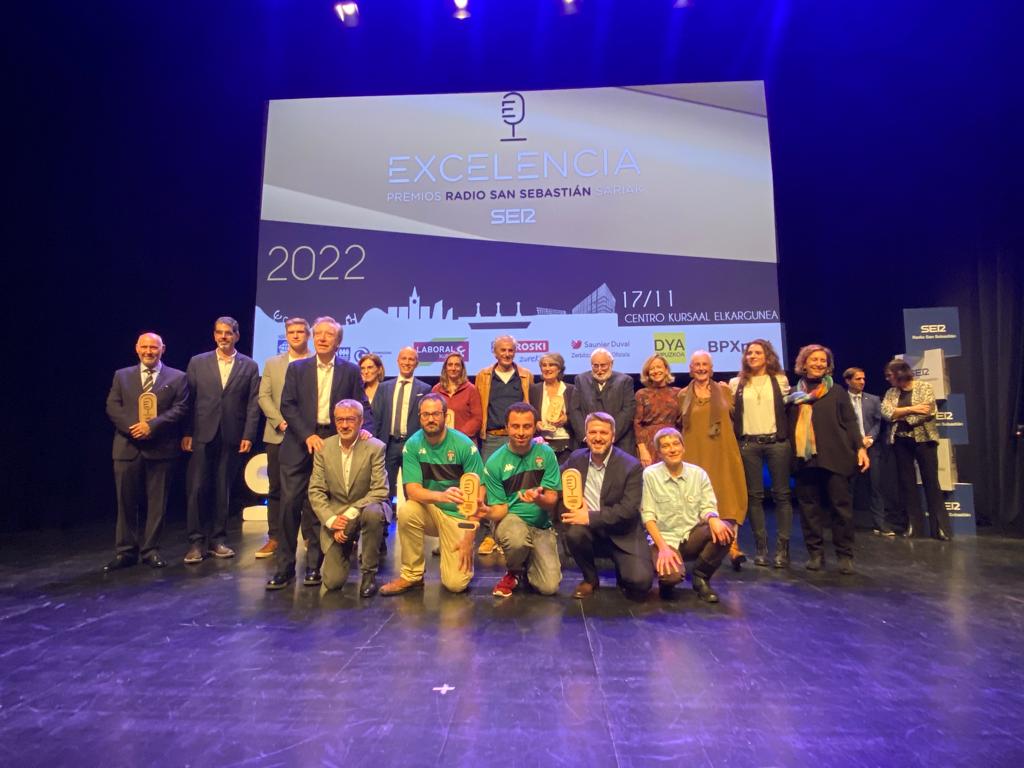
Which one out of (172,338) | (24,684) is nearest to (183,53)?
(172,338)

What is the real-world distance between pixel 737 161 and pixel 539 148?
1800 mm

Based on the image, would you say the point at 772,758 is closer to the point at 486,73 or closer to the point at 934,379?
the point at 934,379

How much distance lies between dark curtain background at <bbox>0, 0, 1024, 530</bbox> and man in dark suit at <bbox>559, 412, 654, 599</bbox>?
4.02m

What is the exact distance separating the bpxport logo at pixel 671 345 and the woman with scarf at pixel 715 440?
137cm

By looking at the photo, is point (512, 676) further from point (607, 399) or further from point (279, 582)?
point (607, 399)

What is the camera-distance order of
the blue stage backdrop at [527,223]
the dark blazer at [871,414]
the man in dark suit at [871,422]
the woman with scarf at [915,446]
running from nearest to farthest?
the woman with scarf at [915,446]
the man in dark suit at [871,422]
the dark blazer at [871,414]
the blue stage backdrop at [527,223]

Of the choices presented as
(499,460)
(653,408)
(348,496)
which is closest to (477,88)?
(653,408)

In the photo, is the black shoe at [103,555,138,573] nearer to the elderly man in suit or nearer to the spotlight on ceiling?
the elderly man in suit

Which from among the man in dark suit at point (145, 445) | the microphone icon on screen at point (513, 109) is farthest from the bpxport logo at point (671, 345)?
the man in dark suit at point (145, 445)

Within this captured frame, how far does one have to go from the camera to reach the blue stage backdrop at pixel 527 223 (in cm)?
510

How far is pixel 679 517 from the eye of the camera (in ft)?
9.62

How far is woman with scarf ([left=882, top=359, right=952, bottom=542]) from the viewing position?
453cm

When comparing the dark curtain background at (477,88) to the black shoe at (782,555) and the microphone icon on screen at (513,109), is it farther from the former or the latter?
the black shoe at (782,555)

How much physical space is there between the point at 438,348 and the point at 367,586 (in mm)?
2621
